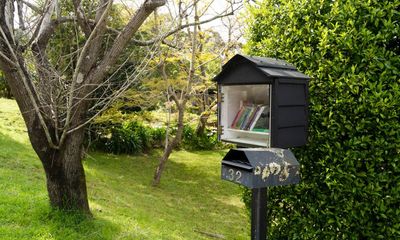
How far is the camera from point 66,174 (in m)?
3.72

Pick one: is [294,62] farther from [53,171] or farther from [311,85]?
[53,171]

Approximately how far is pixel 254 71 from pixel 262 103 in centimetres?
64

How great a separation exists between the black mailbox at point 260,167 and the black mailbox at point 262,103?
0.55ft

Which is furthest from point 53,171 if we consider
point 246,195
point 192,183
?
point 192,183

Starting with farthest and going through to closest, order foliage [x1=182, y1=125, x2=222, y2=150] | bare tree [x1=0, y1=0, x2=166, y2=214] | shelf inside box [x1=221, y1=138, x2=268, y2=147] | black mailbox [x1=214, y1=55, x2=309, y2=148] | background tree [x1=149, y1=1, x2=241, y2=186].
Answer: foliage [x1=182, y1=125, x2=222, y2=150] < background tree [x1=149, y1=1, x2=241, y2=186] < bare tree [x1=0, y1=0, x2=166, y2=214] < shelf inside box [x1=221, y1=138, x2=268, y2=147] < black mailbox [x1=214, y1=55, x2=309, y2=148]

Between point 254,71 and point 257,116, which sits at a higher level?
point 254,71

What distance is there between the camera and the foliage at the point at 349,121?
2434 millimetres

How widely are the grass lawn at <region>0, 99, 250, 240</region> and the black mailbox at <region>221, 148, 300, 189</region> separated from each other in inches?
77.0

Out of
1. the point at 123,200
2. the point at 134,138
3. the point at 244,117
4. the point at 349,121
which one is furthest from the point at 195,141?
the point at 349,121

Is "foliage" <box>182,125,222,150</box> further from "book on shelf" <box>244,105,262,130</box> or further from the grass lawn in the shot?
"book on shelf" <box>244,105,262,130</box>

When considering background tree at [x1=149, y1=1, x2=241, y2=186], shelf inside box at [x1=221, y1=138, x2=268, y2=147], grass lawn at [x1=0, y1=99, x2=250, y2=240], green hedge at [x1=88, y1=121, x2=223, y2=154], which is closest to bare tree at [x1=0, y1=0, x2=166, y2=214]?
grass lawn at [x1=0, y1=99, x2=250, y2=240]

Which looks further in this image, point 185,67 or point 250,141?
point 185,67

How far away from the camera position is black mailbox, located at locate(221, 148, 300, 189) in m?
2.08

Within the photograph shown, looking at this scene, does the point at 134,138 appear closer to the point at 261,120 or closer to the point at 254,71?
the point at 261,120
